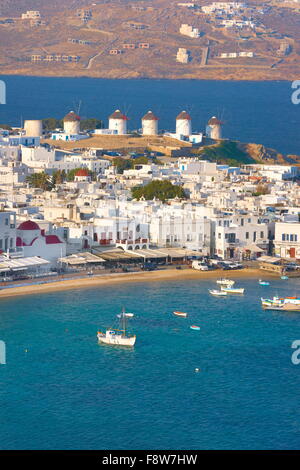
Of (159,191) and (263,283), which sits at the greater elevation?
(159,191)

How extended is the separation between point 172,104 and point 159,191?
96.1 m

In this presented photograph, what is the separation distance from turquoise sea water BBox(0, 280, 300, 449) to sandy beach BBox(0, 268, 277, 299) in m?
0.85

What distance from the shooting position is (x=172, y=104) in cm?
15250

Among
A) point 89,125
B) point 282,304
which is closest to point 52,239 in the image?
point 282,304

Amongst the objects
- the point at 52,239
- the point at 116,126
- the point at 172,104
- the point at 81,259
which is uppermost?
the point at 172,104

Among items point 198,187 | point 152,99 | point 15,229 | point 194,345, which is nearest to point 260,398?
point 194,345

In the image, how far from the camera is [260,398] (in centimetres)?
3053

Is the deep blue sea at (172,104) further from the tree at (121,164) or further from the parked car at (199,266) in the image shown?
the parked car at (199,266)

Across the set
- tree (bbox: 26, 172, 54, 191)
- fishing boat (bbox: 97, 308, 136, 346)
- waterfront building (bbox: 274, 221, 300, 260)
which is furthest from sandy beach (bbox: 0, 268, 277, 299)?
tree (bbox: 26, 172, 54, 191)

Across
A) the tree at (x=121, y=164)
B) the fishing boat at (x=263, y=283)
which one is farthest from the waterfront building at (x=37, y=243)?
the tree at (x=121, y=164)

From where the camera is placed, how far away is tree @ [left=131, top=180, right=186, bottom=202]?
188 ft

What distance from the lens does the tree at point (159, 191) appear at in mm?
57156

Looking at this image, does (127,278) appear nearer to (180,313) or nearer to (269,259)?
(180,313)

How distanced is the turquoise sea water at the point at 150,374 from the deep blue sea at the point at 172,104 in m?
61.1
